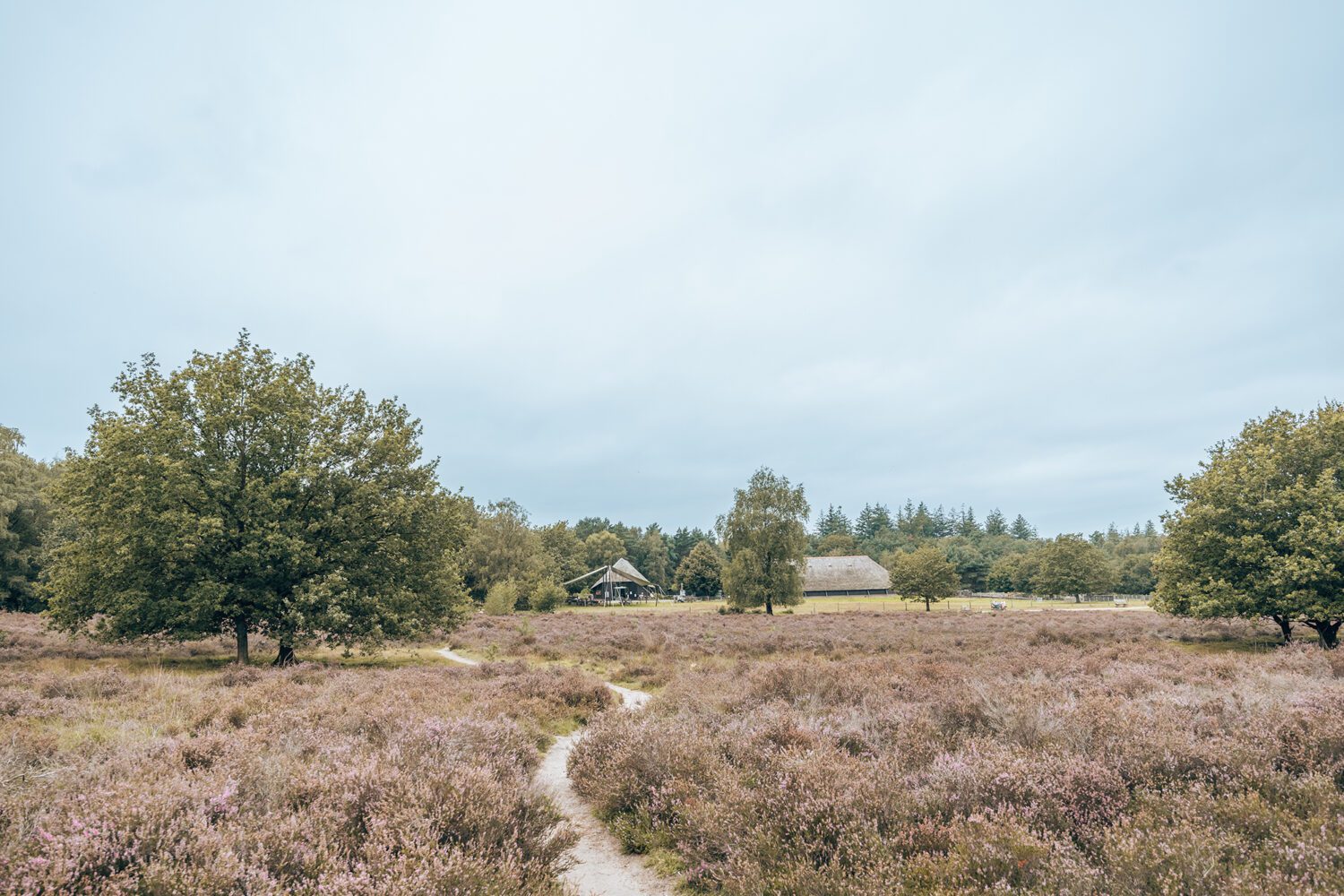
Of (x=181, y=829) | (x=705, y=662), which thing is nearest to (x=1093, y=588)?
(x=705, y=662)

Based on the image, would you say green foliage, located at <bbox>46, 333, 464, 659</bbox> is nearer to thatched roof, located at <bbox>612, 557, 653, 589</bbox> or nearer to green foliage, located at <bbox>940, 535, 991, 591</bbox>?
thatched roof, located at <bbox>612, 557, 653, 589</bbox>

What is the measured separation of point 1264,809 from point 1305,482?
77.1ft

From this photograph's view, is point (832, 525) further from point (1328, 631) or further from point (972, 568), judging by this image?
point (1328, 631)

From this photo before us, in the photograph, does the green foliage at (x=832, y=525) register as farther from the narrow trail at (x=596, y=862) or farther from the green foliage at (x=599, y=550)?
the narrow trail at (x=596, y=862)

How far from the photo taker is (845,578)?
8400 centimetres

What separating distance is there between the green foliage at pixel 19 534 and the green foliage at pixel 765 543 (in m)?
46.9

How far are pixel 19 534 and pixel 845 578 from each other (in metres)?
80.6

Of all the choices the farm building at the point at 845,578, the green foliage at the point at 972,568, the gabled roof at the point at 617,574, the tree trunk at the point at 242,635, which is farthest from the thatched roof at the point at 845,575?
the tree trunk at the point at 242,635

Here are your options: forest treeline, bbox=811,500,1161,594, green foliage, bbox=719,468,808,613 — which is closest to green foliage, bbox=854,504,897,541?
forest treeline, bbox=811,500,1161,594

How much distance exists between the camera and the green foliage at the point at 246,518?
17688 mm

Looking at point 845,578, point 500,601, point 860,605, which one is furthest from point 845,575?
point 500,601

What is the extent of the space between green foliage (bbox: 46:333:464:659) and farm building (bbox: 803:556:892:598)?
68600 millimetres

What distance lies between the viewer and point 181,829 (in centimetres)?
426

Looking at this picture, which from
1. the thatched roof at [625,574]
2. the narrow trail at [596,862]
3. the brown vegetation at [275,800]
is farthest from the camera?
the thatched roof at [625,574]
